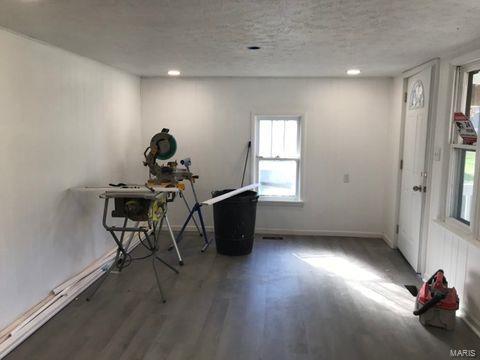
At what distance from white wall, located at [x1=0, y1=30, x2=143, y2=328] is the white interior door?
3356mm

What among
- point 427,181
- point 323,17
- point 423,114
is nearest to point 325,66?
point 423,114

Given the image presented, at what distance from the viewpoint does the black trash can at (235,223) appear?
15.0 feet

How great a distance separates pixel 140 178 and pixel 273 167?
73.2 inches

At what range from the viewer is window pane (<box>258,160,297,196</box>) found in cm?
553

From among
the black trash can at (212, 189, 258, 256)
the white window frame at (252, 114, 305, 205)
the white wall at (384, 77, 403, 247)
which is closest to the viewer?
the black trash can at (212, 189, 258, 256)

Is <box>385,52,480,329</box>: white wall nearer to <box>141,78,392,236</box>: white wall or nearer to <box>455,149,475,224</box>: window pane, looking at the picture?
<box>455,149,475,224</box>: window pane

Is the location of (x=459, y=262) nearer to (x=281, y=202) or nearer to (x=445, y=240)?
(x=445, y=240)

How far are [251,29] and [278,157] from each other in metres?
2.93

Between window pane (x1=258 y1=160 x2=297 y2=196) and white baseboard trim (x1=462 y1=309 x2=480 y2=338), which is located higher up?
window pane (x1=258 y1=160 x2=297 y2=196)

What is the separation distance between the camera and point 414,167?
167 inches

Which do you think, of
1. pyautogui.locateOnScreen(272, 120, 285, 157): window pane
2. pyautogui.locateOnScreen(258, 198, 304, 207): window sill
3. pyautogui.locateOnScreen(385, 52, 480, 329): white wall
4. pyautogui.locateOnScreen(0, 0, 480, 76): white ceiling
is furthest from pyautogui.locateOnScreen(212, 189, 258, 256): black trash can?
pyautogui.locateOnScreen(385, 52, 480, 329): white wall

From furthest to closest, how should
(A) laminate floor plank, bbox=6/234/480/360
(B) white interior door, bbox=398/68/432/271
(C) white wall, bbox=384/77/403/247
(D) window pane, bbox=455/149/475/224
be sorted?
(C) white wall, bbox=384/77/403/247 < (B) white interior door, bbox=398/68/432/271 < (D) window pane, bbox=455/149/475/224 < (A) laminate floor plank, bbox=6/234/480/360

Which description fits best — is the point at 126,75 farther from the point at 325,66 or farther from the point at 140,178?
the point at 325,66

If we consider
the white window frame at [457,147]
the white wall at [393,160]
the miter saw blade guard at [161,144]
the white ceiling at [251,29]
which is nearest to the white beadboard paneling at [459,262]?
the white window frame at [457,147]
